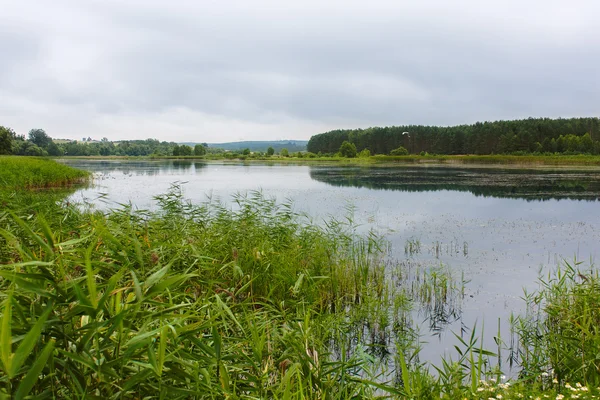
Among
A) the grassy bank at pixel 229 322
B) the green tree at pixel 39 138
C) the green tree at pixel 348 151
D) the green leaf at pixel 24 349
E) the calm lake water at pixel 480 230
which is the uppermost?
the green tree at pixel 39 138

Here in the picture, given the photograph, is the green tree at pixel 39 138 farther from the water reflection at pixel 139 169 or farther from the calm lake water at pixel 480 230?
the calm lake water at pixel 480 230

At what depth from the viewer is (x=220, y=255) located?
21.1ft

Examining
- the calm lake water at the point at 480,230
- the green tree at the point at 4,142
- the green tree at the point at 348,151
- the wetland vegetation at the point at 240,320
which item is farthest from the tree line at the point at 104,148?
the wetland vegetation at the point at 240,320

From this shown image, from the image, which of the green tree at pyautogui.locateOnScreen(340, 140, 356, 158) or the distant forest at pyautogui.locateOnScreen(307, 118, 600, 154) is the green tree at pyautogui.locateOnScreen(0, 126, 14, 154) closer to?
the green tree at pyautogui.locateOnScreen(340, 140, 356, 158)

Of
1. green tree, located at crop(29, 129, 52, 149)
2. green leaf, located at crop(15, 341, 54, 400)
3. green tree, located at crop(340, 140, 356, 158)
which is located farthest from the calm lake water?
green tree, located at crop(29, 129, 52, 149)

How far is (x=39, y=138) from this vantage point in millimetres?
91562

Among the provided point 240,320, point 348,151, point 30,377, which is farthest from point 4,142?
point 348,151

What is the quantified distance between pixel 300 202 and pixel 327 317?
14890mm

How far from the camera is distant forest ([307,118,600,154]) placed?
275 feet

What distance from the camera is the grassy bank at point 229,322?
201cm

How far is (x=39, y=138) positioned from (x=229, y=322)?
106m

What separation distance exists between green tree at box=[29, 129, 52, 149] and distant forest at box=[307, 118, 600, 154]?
74.2m

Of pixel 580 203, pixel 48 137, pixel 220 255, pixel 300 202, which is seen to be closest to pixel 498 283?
pixel 220 255

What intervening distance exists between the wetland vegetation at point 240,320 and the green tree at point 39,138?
318ft
